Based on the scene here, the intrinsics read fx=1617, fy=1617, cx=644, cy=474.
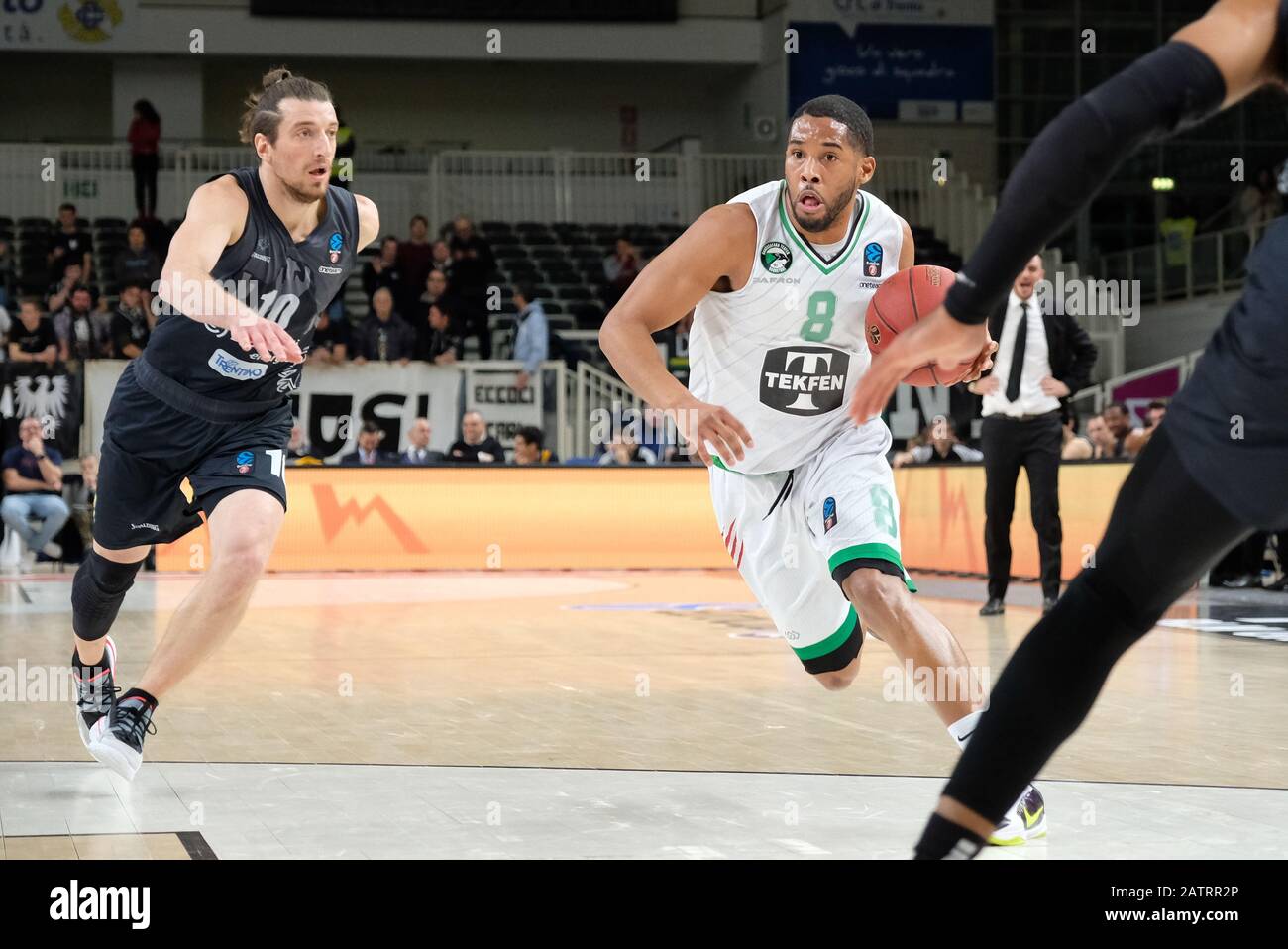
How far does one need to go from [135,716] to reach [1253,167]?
2770 cm

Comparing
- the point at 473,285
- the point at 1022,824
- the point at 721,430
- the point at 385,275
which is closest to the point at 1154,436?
the point at 721,430

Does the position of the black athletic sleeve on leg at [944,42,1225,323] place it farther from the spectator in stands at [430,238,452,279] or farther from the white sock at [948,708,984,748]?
the spectator in stands at [430,238,452,279]

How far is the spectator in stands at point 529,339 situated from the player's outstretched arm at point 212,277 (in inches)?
508

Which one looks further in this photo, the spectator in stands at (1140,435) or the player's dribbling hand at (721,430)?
the spectator in stands at (1140,435)

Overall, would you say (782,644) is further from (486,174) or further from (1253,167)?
(1253,167)

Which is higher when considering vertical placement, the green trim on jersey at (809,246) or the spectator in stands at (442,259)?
the spectator in stands at (442,259)

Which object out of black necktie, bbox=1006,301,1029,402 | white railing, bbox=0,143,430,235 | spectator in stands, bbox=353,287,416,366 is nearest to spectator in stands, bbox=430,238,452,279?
spectator in stands, bbox=353,287,416,366

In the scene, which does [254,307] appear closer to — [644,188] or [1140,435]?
[1140,435]

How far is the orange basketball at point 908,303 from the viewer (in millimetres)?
4332

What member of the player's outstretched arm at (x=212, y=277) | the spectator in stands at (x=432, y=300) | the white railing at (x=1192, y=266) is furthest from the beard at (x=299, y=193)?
the white railing at (x=1192, y=266)

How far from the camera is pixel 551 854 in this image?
374 centimetres

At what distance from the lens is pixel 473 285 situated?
19359 mm

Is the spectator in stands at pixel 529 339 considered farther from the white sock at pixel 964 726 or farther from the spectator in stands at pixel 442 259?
the white sock at pixel 964 726

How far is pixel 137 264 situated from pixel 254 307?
15.0 metres
